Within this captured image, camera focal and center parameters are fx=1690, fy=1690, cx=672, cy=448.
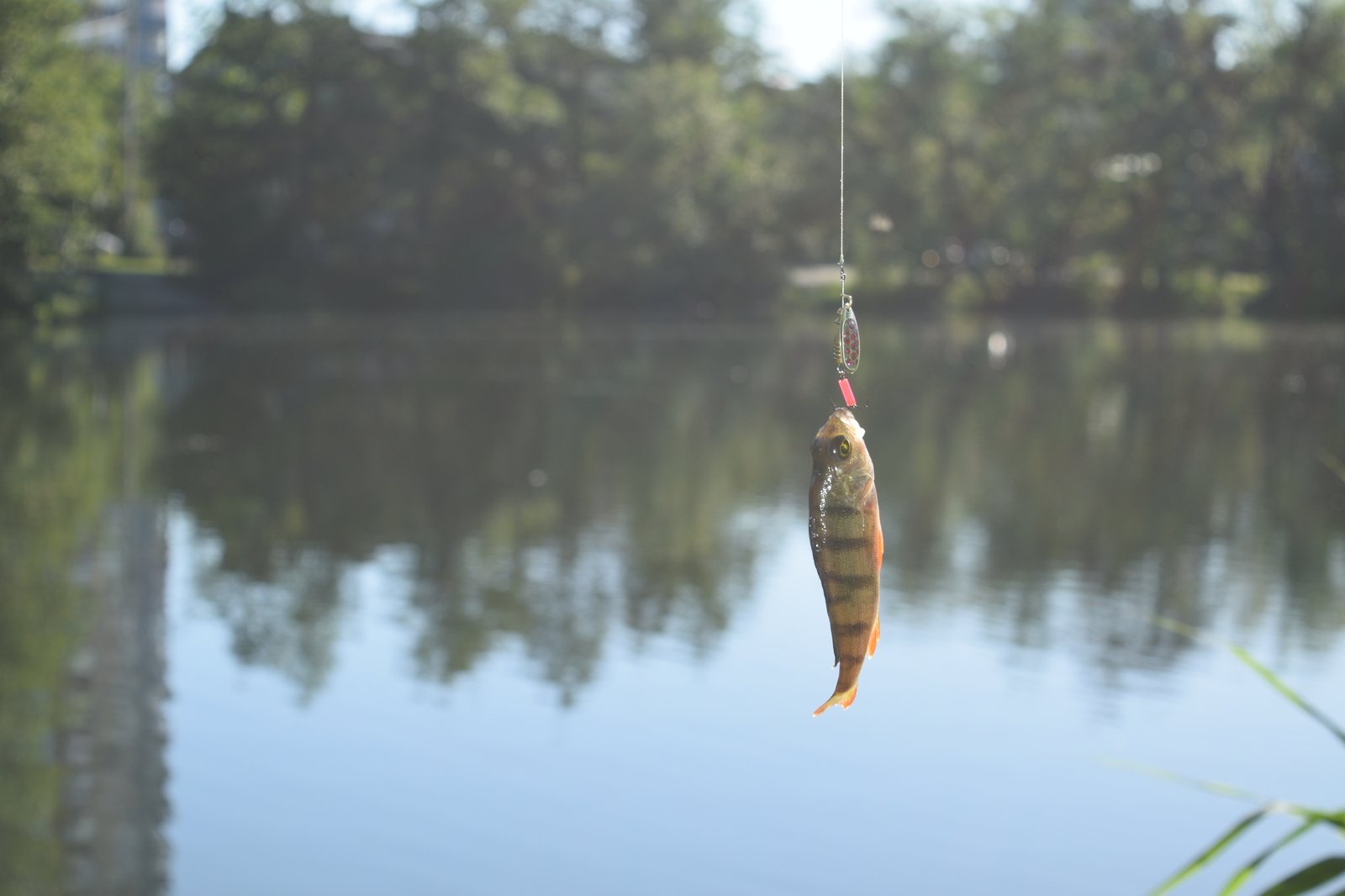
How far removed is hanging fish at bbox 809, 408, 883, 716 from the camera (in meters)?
1.77

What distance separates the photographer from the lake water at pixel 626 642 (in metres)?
17.8

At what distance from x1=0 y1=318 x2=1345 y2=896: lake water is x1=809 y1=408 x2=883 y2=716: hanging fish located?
15.2 metres

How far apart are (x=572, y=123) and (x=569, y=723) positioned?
62.2m

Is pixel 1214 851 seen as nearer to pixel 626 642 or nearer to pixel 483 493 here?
A: pixel 626 642

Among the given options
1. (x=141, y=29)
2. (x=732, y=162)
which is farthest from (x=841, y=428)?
(x=141, y=29)

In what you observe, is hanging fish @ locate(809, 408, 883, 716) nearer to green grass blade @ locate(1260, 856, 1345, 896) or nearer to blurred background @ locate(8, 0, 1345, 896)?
green grass blade @ locate(1260, 856, 1345, 896)

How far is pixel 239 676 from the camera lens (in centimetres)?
2284

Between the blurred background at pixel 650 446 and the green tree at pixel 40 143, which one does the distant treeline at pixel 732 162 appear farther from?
the green tree at pixel 40 143

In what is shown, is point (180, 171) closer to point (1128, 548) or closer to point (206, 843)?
point (1128, 548)

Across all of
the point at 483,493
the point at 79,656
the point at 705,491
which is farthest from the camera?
the point at 705,491

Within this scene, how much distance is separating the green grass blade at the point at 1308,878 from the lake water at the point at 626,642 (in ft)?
45.4

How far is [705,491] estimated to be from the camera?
3600 cm

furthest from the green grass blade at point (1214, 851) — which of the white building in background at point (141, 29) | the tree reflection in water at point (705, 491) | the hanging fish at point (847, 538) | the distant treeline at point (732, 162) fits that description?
the white building in background at point (141, 29)

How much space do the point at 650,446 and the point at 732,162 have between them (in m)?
41.2
